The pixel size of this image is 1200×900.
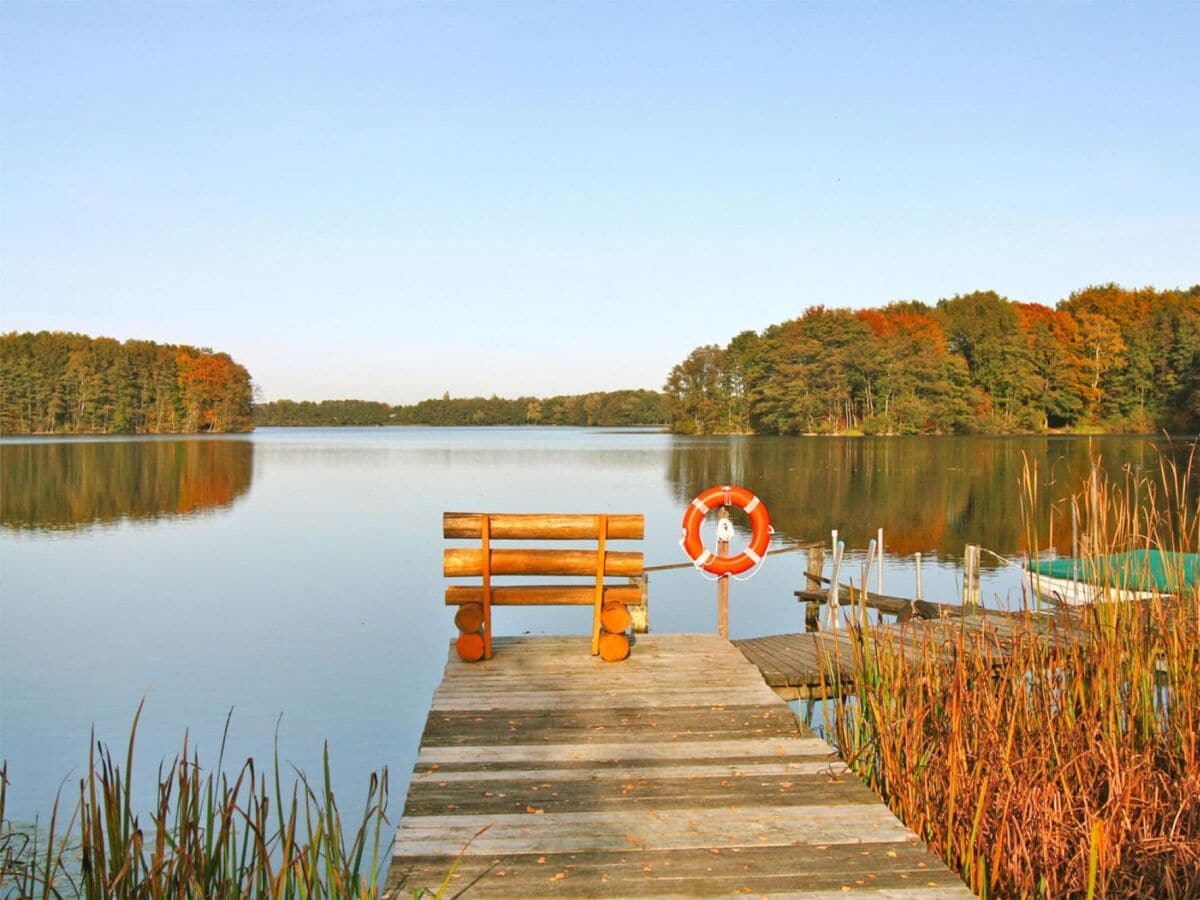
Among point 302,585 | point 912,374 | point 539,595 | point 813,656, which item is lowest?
point 302,585

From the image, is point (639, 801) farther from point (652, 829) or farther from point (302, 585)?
point (302, 585)

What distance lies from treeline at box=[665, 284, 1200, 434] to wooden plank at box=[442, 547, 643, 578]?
60597 millimetres

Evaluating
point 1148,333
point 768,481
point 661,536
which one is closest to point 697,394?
point 1148,333

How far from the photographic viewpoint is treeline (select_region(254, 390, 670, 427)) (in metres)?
130

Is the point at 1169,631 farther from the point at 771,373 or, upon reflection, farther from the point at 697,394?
the point at 697,394

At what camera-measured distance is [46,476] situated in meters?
33.0

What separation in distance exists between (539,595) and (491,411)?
13332 cm

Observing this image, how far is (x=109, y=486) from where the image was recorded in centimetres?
3000

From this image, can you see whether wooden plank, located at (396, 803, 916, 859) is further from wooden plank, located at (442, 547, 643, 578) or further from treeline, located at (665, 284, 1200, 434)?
treeline, located at (665, 284, 1200, 434)

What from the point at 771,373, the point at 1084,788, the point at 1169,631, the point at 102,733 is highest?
the point at 771,373

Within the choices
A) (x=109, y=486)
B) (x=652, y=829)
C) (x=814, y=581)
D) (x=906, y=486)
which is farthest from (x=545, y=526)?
(x=109, y=486)

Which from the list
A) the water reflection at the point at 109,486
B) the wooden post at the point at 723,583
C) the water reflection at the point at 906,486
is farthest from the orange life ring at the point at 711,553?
the water reflection at the point at 109,486

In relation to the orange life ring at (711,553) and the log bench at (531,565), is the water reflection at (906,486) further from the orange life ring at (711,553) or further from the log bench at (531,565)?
the log bench at (531,565)

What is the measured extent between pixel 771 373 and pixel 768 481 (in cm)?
4140
